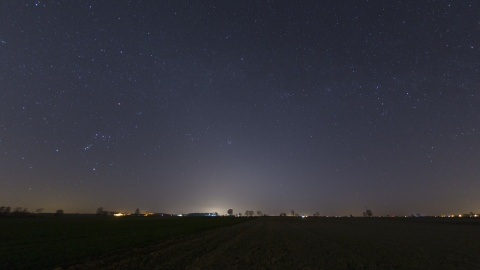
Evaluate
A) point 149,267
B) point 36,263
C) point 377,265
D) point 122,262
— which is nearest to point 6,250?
point 36,263

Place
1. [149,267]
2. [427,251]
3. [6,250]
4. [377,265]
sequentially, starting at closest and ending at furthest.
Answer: [149,267] → [377,265] → [6,250] → [427,251]

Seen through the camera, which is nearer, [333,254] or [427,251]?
[333,254]

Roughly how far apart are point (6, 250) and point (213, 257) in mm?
13493

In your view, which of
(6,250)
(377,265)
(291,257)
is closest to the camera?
(377,265)

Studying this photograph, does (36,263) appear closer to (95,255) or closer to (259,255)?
(95,255)

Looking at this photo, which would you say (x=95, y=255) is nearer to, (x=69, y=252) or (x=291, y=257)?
(x=69, y=252)

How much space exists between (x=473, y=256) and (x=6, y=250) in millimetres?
29605

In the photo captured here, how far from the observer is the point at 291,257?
18688mm

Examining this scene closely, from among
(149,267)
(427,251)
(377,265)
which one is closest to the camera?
(149,267)

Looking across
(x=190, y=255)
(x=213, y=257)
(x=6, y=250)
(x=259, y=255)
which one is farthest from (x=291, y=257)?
(x=6, y=250)

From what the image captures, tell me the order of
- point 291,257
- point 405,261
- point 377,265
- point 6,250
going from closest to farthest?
point 377,265 → point 405,261 → point 291,257 → point 6,250

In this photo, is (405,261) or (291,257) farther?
Result: (291,257)

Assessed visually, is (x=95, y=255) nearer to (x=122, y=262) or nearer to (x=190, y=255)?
(x=122, y=262)

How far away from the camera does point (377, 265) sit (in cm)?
1627
